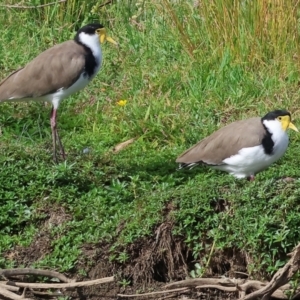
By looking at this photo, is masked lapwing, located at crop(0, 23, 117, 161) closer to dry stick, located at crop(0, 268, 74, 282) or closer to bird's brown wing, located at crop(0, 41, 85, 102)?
bird's brown wing, located at crop(0, 41, 85, 102)

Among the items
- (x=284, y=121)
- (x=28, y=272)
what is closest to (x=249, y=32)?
(x=284, y=121)

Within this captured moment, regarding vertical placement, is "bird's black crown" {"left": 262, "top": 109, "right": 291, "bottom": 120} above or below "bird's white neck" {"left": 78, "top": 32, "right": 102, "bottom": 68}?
below

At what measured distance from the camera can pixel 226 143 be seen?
6285 millimetres

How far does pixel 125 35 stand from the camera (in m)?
9.16

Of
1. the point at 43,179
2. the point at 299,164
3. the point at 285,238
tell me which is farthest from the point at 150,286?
the point at 299,164

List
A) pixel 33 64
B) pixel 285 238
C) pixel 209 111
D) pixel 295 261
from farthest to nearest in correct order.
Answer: pixel 209 111
pixel 33 64
pixel 285 238
pixel 295 261

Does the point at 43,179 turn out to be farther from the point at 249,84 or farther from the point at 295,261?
the point at 249,84

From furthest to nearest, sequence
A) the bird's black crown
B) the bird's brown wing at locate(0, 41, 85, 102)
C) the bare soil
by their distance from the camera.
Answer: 1. the bird's brown wing at locate(0, 41, 85, 102)
2. the bird's black crown
3. the bare soil

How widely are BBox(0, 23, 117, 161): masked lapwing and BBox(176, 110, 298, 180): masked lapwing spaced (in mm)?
1198

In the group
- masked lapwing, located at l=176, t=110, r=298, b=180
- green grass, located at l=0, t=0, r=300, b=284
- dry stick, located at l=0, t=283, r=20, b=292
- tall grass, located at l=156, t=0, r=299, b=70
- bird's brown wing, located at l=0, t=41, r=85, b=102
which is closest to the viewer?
dry stick, located at l=0, t=283, r=20, b=292

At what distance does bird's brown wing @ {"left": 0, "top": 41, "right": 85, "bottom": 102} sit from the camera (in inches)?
276

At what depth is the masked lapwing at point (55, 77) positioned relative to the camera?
702cm

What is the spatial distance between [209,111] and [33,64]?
1.65 meters

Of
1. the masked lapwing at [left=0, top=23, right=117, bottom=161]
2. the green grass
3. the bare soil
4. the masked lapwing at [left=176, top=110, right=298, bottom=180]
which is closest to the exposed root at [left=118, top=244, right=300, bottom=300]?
the bare soil
